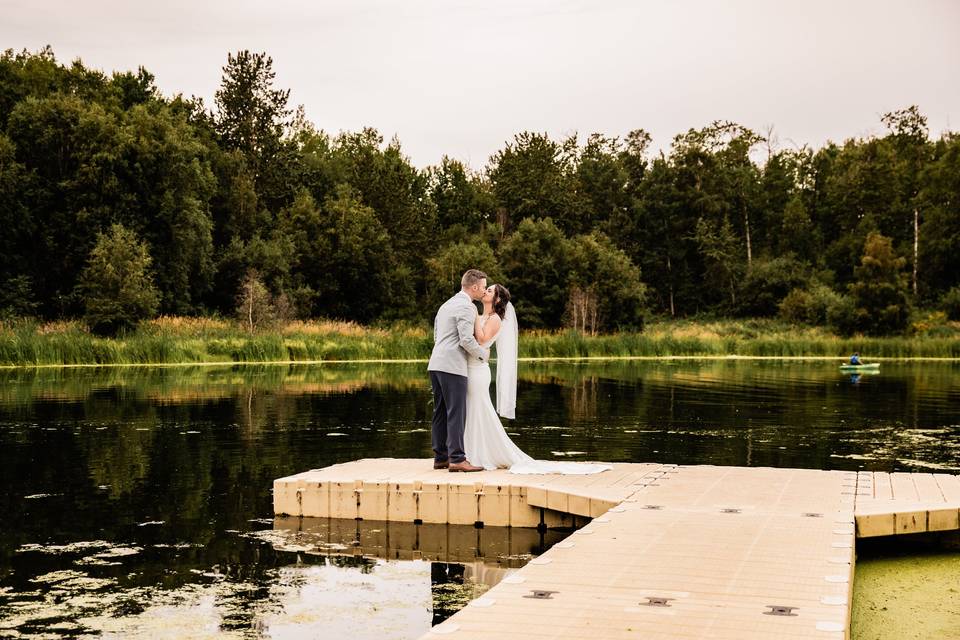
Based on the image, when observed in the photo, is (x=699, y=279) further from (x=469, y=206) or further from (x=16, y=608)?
(x=16, y=608)

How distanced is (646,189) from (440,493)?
72781 mm

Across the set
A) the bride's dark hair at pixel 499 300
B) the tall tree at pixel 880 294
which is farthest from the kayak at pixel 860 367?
the bride's dark hair at pixel 499 300

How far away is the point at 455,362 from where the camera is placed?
11039 mm

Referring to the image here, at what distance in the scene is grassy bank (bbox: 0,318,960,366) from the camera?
3875 cm

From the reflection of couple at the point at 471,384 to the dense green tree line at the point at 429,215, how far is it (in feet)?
119

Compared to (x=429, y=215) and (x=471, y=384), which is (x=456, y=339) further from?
(x=429, y=215)

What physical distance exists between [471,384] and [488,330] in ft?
1.87

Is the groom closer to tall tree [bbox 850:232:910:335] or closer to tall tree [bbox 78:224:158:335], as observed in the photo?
tall tree [bbox 78:224:158:335]

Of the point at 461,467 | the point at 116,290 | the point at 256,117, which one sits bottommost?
the point at 461,467

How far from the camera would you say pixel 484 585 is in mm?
7848

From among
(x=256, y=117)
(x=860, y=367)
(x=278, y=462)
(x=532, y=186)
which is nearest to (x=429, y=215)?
(x=532, y=186)

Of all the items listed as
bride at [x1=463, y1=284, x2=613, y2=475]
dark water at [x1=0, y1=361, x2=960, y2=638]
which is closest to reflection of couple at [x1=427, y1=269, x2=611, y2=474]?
bride at [x1=463, y1=284, x2=613, y2=475]

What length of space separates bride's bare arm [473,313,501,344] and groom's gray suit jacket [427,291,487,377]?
15 cm

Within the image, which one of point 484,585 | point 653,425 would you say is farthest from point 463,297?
point 653,425
